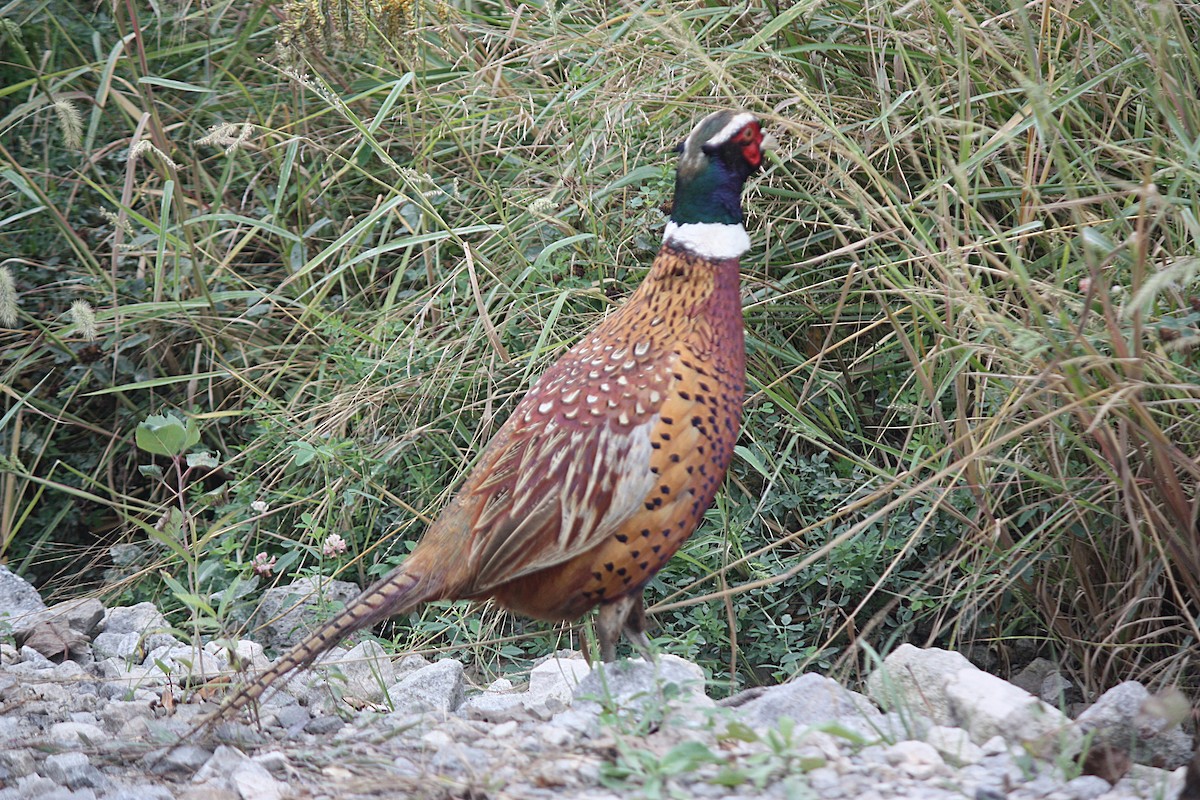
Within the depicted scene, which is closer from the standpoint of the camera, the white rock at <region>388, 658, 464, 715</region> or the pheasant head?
the pheasant head

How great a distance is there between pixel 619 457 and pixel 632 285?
1382mm

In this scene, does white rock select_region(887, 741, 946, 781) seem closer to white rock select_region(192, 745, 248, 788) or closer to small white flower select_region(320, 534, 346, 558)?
white rock select_region(192, 745, 248, 788)

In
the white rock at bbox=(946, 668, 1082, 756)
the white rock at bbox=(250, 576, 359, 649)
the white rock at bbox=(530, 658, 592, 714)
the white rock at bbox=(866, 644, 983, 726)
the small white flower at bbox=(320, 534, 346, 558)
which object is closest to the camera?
the white rock at bbox=(946, 668, 1082, 756)

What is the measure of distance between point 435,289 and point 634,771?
2440mm

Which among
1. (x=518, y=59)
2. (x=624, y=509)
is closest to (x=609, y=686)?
(x=624, y=509)

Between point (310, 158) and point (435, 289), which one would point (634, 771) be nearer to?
point (435, 289)

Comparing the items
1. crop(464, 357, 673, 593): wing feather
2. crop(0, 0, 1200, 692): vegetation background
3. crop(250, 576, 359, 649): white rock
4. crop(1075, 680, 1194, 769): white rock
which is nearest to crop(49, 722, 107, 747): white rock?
crop(0, 0, 1200, 692): vegetation background

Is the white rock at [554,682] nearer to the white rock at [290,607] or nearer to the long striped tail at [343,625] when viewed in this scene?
the long striped tail at [343,625]

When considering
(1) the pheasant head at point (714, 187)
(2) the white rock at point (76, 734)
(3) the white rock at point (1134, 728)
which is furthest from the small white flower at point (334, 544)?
(3) the white rock at point (1134, 728)

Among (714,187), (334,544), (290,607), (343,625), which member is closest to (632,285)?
(714,187)

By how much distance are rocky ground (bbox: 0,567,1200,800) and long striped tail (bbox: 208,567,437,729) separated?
10 cm

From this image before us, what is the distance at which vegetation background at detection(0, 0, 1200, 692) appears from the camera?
10.1 feet

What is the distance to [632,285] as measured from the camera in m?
4.23

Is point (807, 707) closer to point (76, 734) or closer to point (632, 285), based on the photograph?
point (76, 734)
